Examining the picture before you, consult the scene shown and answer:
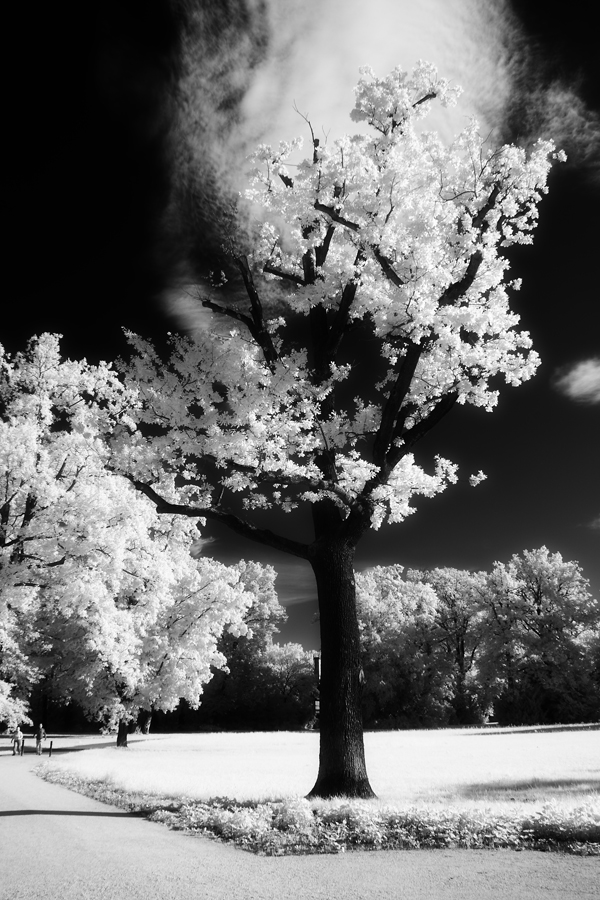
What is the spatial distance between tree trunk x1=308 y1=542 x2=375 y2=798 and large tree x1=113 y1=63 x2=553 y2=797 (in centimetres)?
3

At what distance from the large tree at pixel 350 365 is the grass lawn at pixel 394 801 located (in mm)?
1959

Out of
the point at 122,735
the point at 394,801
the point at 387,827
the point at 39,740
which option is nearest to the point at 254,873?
the point at 387,827

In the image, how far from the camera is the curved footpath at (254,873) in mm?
4660

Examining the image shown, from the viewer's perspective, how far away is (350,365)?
1097cm

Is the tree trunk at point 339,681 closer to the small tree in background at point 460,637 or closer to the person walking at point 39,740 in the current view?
the person walking at point 39,740

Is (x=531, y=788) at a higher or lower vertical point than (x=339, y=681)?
lower

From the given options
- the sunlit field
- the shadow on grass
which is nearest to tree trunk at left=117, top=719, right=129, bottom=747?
the sunlit field

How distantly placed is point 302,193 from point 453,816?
968cm

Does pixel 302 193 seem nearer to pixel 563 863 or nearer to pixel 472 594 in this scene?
pixel 563 863

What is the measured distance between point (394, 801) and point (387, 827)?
207 cm

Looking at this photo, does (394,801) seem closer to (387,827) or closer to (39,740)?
(387,827)

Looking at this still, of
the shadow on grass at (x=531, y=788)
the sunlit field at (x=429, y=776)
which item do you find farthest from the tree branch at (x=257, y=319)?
the shadow on grass at (x=531, y=788)

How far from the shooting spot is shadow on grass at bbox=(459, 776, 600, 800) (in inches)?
413

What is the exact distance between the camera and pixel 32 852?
643 cm
